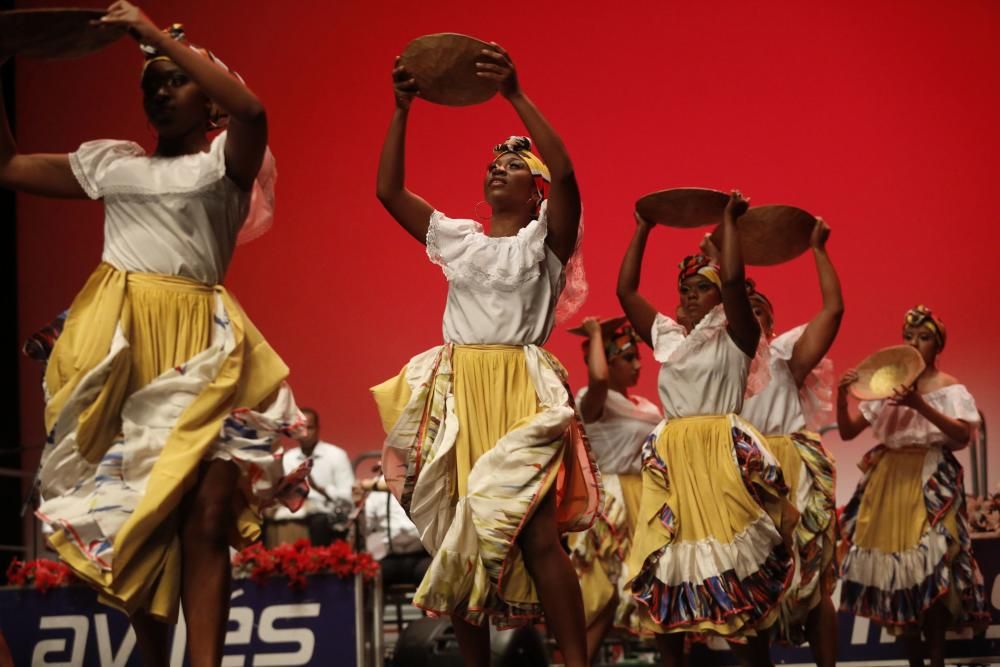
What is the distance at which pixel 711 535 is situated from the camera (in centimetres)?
441

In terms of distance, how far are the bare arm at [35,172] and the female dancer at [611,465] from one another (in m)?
2.84

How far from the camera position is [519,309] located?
3.68 m

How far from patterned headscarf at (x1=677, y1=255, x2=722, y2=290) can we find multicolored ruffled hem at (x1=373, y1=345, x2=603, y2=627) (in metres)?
1.22

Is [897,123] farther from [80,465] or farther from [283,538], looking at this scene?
[80,465]

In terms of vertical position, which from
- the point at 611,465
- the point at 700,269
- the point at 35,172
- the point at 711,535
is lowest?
the point at 711,535

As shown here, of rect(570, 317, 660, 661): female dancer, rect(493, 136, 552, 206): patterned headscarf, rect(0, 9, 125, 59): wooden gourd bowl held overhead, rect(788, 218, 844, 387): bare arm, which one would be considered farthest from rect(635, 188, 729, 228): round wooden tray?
rect(0, 9, 125, 59): wooden gourd bowl held overhead

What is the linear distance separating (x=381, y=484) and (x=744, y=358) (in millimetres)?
2610

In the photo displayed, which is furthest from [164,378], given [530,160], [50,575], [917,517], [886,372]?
[917,517]

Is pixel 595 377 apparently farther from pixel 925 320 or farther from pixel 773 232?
pixel 925 320

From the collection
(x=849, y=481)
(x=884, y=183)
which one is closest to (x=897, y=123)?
(x=884, y=183)

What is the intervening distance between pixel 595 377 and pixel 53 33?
3088 millimetres

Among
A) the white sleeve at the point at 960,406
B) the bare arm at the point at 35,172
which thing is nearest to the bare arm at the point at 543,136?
the bare arm at the point at 35,172

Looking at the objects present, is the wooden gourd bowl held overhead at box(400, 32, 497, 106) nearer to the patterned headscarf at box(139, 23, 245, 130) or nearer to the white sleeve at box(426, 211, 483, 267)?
the white sleeve at box(426, 211, 483, 267)

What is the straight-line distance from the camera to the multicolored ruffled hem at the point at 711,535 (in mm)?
4320
